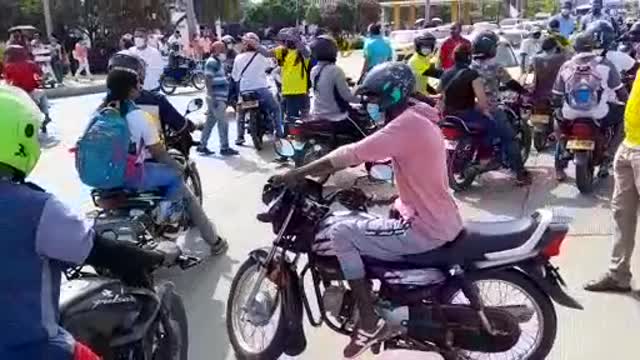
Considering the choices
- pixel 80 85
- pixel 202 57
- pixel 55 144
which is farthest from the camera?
pixel 202 57

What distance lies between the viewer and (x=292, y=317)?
418 cm

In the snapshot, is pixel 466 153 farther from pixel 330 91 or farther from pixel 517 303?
pixel 517 303

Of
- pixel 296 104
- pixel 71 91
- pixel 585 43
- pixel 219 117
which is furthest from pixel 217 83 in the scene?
pixel 71 91

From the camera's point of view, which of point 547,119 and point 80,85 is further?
point 80,85

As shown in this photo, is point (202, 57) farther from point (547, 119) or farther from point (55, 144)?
point (547, 119)

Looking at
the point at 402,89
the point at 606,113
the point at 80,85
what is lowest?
the point at 80,85

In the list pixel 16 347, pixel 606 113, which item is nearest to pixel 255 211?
pixel 606 113

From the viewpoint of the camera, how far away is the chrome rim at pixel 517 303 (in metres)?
4.03

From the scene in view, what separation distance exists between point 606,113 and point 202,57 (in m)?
21.8

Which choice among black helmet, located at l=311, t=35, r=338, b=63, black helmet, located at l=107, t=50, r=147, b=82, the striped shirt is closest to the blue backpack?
black helmet, located at l=107, t=50, r=147, b=82

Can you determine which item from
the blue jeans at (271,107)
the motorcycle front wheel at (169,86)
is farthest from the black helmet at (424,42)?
the motorcycle front wheel at (169,86)

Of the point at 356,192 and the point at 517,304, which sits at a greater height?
the point at 356,192

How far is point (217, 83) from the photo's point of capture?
37.9 ft

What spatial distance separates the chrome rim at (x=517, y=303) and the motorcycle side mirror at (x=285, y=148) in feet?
17.4
